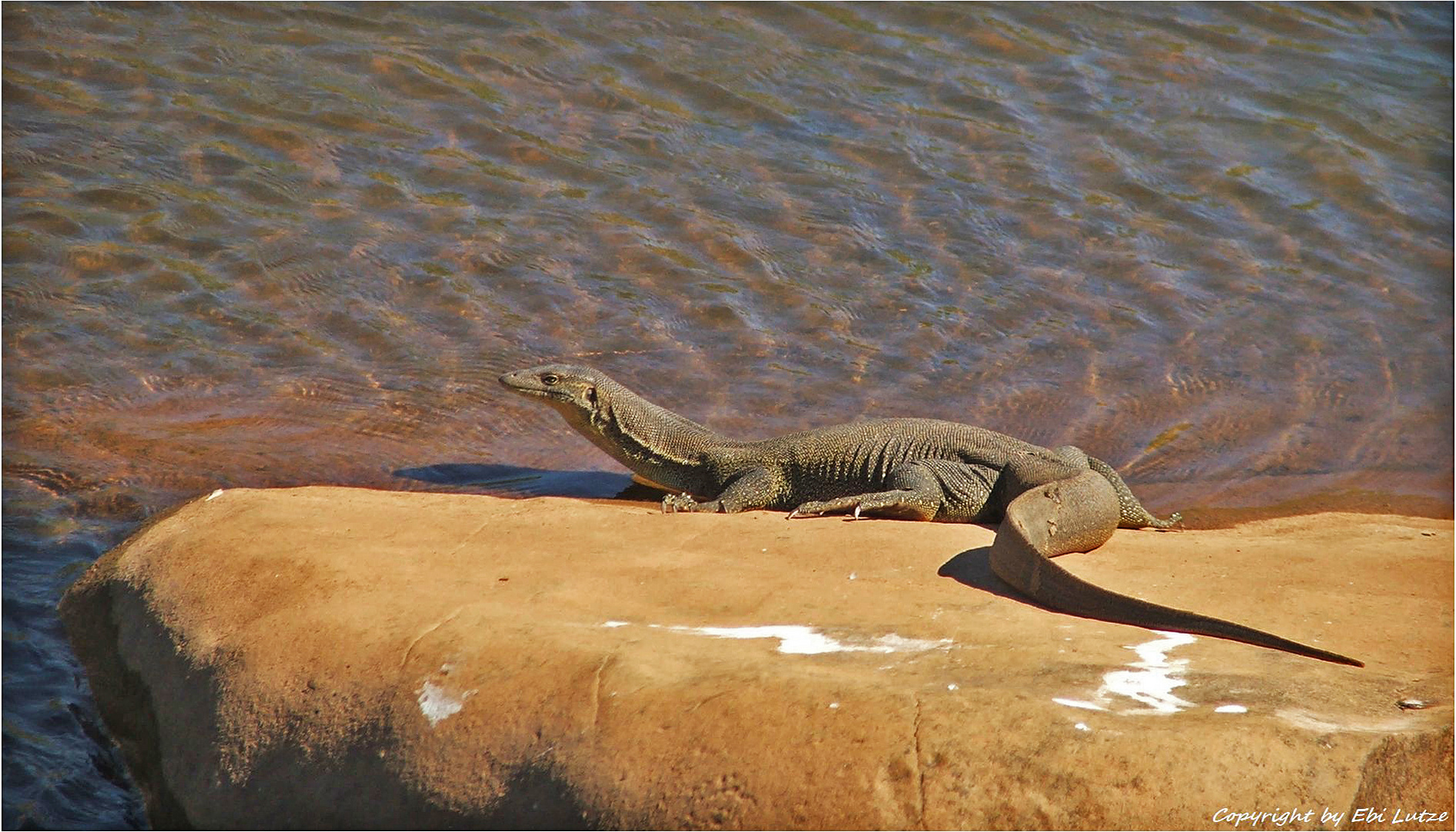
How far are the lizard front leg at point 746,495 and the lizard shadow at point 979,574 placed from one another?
1910 millimetres

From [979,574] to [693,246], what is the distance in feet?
18.1

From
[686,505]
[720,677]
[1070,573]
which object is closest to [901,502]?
[686,505]

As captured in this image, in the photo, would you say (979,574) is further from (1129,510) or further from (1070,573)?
(1129,510)

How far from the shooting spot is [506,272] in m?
9.96

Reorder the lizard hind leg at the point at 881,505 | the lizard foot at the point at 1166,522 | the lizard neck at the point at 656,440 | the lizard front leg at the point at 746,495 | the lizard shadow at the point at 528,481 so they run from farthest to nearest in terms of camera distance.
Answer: the lizard neck at the point at 656,440, the lizard shadow at the point at 528,481, the lizard front leg at the point at 746,495, the lizard foot at the point at 1166,522, the lizard hind leg at the point at 881,505

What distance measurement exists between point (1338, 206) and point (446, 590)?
385 inches

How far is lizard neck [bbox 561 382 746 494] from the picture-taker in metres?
7.76

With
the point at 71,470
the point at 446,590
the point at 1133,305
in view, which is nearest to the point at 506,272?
the point at 71,470

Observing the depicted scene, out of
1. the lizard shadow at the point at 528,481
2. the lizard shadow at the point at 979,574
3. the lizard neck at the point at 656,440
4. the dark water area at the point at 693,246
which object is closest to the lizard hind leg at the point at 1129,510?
the dark water area at the point at 693,246

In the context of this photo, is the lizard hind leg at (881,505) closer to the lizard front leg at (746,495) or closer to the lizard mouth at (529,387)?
the lizard front leg at (746,495)

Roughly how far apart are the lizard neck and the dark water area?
33 centimetres

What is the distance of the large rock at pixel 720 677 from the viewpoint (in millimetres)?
3545

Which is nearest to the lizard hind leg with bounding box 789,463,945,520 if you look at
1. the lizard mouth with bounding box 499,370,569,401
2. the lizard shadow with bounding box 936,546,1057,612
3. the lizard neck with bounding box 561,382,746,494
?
the lizard neck with bounding box 561,382,746,494

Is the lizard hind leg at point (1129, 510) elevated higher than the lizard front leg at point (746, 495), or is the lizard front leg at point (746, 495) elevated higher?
the lizard hind leg at point (1129, 510)
